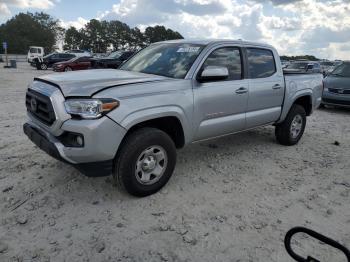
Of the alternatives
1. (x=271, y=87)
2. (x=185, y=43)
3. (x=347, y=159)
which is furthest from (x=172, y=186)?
(x=347, y=159)

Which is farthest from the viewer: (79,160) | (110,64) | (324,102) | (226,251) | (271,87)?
(110,64)

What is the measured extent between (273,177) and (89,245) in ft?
8.81

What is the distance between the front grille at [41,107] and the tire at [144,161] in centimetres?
80

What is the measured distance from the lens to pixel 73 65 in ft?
77.8

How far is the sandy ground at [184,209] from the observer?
2.88 meters

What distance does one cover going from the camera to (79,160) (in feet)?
10.6

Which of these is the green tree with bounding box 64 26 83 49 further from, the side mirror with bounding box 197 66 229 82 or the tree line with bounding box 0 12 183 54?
the side mirror with bounding box 197 66 229 82

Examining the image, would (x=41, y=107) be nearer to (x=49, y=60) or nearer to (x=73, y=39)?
(x=49, y=60)

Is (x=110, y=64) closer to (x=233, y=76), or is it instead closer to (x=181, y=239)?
(x=233, y=76)

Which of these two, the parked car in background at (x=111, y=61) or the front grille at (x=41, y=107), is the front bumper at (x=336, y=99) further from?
the parked car in background at (x=111, y=61)

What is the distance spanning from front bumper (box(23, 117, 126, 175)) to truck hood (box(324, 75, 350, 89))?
8827 mm

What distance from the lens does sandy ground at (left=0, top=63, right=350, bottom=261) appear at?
288cm

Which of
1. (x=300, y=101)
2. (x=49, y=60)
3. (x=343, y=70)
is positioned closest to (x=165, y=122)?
(x=300, y=101)

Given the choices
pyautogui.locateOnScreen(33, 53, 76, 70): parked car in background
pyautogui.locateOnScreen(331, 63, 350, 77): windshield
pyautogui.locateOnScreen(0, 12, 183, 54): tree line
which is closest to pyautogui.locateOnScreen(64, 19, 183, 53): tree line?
pyautogui.locateOnScreen(0, 12, 183, 54): tree line
